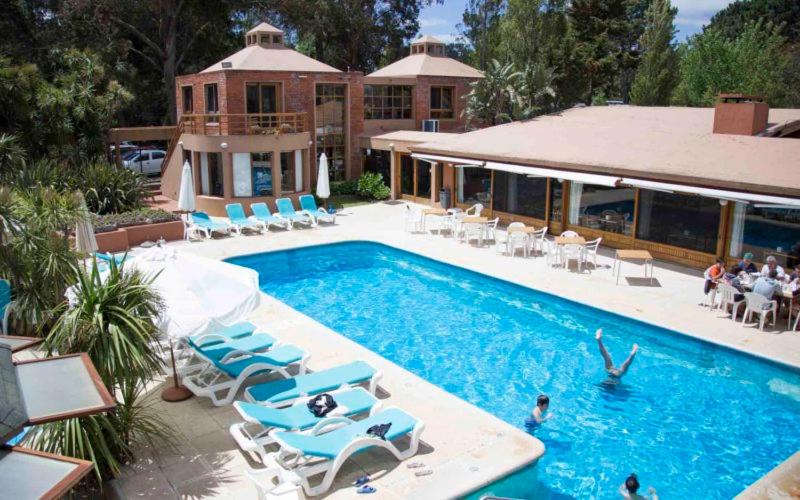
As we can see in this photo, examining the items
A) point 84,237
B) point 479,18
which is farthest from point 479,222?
point 479,18

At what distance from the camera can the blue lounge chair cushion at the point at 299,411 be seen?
8.60 m

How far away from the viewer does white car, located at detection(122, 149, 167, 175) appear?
116 feet

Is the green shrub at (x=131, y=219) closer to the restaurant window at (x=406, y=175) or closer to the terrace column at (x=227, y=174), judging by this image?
the terrace column at (x=227, y=174)

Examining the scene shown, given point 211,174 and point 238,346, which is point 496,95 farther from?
point 238,346

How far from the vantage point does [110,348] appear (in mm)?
7824

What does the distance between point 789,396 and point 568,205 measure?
11.2 m

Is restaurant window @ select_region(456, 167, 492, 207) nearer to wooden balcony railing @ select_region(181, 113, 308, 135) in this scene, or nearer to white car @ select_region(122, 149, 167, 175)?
wooden balcony railing @ select_region(181, 113, 308, 135)

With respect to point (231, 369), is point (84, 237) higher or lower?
higher

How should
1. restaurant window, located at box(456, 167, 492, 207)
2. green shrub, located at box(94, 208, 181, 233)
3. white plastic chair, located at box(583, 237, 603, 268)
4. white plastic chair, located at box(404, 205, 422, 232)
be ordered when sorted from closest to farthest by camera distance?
1. white plastic chair, located at box(583, 237, 603, 268)
2. green shrub, located at box(94, 208, 181, 233)
3. white plastic chair, located at box(404, 205, 422, 232)
4. restaurant window, located at box(456, 167, 492, 207)

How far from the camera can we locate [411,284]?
18484 millimetres

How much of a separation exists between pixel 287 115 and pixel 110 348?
66.4 feet

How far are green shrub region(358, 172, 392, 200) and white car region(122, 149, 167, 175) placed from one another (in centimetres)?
1324

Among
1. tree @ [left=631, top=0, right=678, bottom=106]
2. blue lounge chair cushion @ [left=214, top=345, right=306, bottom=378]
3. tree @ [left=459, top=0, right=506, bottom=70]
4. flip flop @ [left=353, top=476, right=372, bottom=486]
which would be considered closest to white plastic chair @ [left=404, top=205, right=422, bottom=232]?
blue lounge chair cushion @ [left=214, top=345, right=306, bottom=378]

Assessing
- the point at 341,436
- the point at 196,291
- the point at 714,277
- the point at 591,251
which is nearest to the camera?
the point at 341,436
